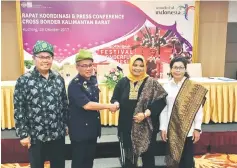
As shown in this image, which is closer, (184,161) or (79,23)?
(184,161)

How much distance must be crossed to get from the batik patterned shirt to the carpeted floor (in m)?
1.12

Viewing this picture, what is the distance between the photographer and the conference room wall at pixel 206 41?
149 inches

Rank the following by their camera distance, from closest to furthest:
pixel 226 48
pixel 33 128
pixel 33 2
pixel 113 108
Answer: pixel 33 128
pixel 113 108
pixel 33 2
pixel 226 48

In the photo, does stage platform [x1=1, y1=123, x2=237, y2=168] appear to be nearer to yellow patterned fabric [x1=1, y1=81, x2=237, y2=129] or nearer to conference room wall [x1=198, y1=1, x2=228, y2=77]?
yellow patterned fabric [x1=1, y1=81, x2=237, y2=129]

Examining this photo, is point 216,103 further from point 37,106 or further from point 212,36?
point 37,106

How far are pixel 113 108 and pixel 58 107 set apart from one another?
1.34ft

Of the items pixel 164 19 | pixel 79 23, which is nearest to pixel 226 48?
pixel 164 19

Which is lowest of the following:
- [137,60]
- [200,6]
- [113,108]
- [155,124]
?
[155,124]

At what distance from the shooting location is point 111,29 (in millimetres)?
3883

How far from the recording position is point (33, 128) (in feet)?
5.70

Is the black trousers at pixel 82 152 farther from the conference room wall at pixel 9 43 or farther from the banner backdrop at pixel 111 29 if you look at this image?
the conference room wall at pixel 9 43

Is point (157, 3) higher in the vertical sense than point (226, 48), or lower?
higher

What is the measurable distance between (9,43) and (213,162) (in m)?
3.08

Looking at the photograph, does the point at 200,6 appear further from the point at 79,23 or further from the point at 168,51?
the point at 79,23
